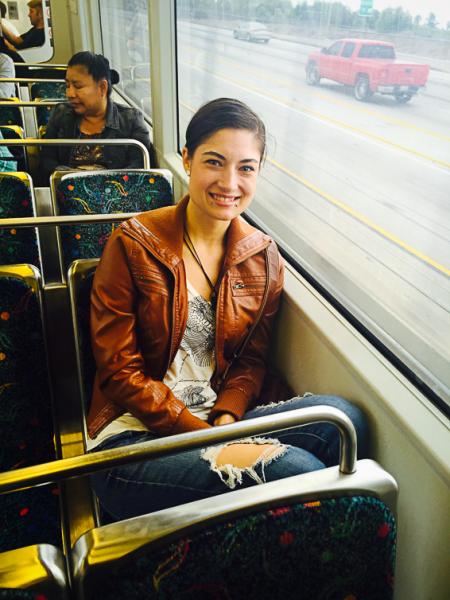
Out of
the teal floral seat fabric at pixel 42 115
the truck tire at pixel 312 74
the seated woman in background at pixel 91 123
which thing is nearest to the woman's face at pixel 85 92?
the seated woman in background at pixel 91 123

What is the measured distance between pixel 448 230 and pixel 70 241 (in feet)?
3.82

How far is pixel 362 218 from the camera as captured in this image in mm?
1398

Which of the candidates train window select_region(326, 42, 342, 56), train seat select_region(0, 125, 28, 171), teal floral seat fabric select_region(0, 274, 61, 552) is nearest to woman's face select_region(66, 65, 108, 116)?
train seat select_region(0, 125, 28, 171)

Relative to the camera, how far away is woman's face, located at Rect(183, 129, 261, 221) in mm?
1152

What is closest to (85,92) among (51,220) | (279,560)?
(51,220)

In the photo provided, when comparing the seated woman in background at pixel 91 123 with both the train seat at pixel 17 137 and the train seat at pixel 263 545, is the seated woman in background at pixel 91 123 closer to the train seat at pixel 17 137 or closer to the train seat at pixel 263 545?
the train seat at pixel 17 137

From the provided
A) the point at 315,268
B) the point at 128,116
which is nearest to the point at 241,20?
the point at 128,116

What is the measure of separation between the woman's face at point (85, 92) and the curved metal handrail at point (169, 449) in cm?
227

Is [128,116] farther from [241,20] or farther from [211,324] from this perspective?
[211,324]

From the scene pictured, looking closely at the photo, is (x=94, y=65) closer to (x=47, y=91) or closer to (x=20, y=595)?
(x=47, y=91)

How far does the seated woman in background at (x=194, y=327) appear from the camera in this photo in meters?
0.99

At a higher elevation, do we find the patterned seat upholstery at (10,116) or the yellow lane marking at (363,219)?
the yellow lane marking at (363,219)

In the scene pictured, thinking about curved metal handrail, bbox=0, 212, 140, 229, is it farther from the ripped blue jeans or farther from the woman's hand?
the ripped blue jeans

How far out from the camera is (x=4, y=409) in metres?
1.15
